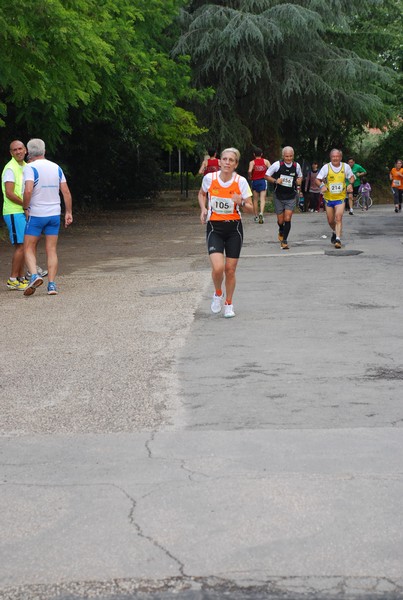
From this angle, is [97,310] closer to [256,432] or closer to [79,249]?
[256,432]

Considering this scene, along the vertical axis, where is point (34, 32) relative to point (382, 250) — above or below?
above

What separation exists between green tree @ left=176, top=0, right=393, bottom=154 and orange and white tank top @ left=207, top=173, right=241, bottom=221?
2351 cm

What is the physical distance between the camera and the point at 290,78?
35812 mm

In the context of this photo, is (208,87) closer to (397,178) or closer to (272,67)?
(272,67)

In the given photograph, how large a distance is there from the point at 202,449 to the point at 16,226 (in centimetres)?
842

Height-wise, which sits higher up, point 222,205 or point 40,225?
point 222,205

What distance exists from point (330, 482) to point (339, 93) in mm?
33704

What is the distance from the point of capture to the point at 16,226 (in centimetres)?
1392

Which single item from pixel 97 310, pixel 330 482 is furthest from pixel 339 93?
pixel 330 482

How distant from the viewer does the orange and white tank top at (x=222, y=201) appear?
1141 centimetres

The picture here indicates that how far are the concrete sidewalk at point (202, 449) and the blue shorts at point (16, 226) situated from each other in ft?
4.67

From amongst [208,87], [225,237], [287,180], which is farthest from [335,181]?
[208,87]

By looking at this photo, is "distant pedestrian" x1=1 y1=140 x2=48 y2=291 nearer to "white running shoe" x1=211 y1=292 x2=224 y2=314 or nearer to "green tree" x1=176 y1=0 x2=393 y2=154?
"white running shoe" x1=211 y1=292 x2=224 y2=314

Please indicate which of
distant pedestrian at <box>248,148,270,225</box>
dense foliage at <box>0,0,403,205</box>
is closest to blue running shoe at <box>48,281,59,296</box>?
dense foliage at <box>0,0,403,205</box>
